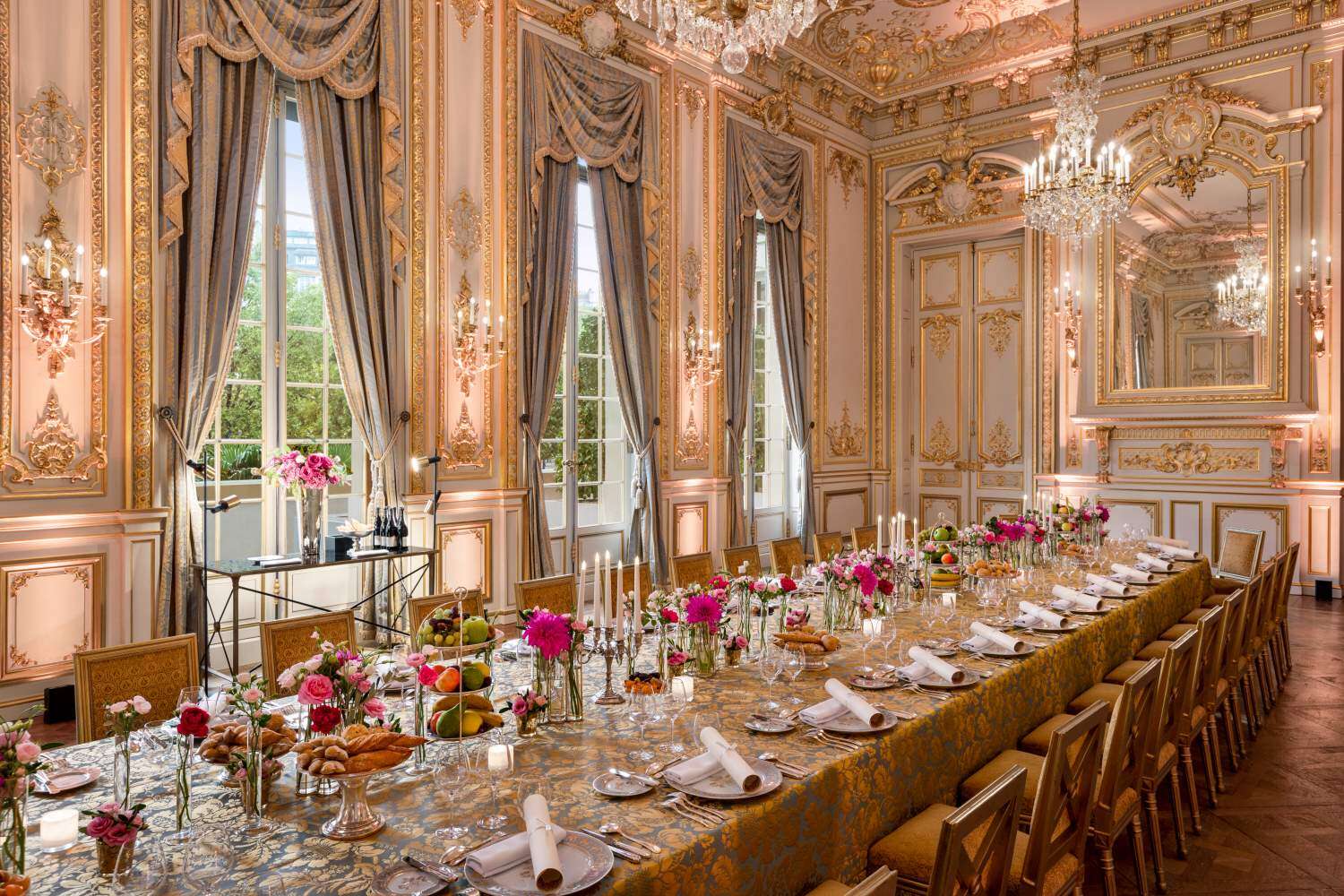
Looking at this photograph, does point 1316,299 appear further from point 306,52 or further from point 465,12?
point 306,52

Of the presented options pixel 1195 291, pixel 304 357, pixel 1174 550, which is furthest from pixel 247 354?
pixel 1195 291

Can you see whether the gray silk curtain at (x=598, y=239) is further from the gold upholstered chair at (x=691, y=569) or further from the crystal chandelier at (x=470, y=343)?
the gold upholstered chair at (x=691, y=569)

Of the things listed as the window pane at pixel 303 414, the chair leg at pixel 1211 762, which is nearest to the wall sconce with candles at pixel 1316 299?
the chair leg at pixel 1211 762

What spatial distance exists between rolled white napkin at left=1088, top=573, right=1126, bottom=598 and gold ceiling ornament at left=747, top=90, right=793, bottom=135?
531cm

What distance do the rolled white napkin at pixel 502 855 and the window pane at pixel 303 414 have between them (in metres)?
4.03

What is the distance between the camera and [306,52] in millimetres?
4781

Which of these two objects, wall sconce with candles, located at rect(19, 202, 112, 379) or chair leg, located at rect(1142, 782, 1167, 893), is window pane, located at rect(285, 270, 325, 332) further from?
chair leg, located at rect(1142, 782, 1167, 893)

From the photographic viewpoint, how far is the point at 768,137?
26.3 ft

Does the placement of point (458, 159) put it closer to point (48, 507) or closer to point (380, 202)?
point (380, 202)

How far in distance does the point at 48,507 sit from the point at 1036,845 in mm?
4273

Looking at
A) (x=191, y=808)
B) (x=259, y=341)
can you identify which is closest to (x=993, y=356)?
(x=259, y=341)

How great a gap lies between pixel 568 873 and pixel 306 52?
190 inches

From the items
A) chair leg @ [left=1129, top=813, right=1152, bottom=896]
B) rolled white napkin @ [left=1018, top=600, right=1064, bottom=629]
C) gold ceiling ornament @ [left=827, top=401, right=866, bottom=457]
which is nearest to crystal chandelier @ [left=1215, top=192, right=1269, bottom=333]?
gold ceiling ornament @ [left=827, top=401, right=866, bottom=457]

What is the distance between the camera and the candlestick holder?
2318 mm
